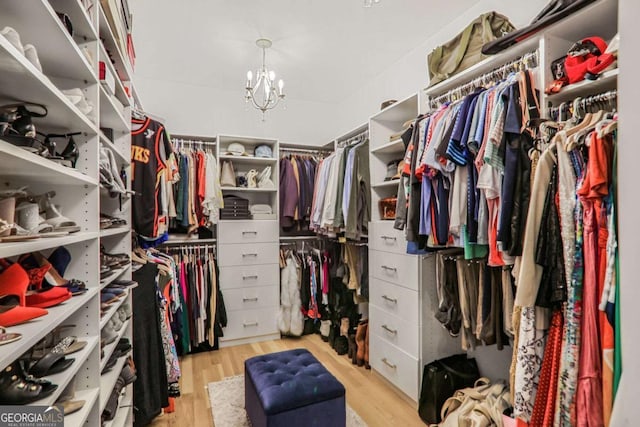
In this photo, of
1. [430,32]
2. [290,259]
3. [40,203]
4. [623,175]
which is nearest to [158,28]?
[40,203]

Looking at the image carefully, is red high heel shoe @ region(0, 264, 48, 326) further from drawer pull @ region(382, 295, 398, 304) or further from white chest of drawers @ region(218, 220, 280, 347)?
white chest of drawers @ region(218, 220, 280, 347)

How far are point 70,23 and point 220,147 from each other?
222cm

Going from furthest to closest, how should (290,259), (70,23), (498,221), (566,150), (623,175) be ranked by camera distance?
(290,259), (498,221), (566,150), (70,23), (623,175)

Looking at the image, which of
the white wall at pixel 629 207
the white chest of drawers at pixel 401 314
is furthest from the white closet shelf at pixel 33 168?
the white chest of drawers at pixel 401 314

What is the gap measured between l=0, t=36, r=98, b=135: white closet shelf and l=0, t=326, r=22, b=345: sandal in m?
0.58

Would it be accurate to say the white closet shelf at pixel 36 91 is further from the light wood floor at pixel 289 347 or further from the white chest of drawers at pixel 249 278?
the white chest of drawers at pixel 249 278

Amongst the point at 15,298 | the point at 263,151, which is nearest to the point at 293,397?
the point at 15,298

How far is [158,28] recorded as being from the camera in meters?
2.34

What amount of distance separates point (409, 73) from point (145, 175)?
85.8 inches

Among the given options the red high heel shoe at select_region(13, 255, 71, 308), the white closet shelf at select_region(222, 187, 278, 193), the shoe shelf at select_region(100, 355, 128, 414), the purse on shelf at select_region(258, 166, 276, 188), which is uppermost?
the purse on shelf at select_region(258, 166, 276, 188)

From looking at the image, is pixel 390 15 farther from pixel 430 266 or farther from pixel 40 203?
pixel 40 203

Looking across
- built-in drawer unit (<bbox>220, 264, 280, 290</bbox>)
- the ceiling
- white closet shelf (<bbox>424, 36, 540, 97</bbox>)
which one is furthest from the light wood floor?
the ceiling

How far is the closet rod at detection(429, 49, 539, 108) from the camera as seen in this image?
1483 millimetres

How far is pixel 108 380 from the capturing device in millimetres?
1404
